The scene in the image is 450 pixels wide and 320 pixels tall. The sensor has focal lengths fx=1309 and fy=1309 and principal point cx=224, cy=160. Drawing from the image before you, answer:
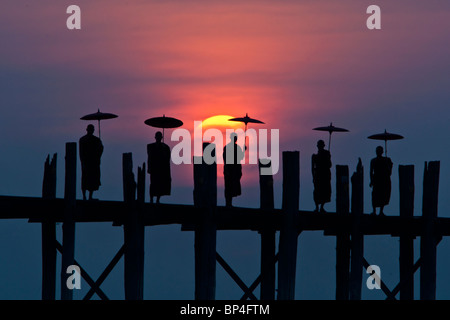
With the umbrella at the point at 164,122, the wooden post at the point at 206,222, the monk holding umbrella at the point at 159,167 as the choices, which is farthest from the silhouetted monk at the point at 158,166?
the wooden post at the point at 206,222

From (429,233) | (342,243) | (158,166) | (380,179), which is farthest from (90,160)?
(429,233)

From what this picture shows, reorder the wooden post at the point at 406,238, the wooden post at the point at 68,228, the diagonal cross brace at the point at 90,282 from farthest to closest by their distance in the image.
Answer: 1. the wooden post at the point at 406,238
2. the diagonal cross brace at the point at 90,282
3. the wooden post at the point at 68,228

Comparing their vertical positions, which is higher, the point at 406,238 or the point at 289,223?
the point at 289,223

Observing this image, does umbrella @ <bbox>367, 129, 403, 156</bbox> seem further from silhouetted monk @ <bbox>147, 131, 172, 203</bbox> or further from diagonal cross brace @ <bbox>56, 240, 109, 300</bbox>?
diagonal cross brace @ <bbox>56, 240, 109, 300</bbox>

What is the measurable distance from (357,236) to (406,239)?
1703mm

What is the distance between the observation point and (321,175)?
867 inches

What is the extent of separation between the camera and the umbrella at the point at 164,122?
2175 cm

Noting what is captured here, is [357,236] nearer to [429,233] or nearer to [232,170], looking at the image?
[429,233]

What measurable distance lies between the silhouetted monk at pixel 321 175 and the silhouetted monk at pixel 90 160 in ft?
12.3

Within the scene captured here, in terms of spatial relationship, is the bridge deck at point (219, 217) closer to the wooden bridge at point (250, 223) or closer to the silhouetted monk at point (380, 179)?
the wooden bridge at point (250, 223)

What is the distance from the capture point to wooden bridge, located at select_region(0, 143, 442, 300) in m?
18.8
